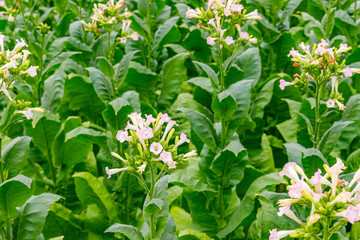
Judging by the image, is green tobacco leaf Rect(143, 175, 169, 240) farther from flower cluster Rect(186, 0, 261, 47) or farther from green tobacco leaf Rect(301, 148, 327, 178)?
flower cluster Rect(186, 0, 261, 47)

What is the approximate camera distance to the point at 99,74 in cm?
360

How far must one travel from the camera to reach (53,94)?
401cm

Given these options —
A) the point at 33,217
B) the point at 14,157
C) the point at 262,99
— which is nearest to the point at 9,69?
the point at 14,157

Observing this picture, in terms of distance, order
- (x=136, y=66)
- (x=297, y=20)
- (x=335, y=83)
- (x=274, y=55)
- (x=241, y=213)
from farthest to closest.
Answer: (x=297, y=20) < (x=274, y=55) < (x=136, y=66) < (x=241, y=213) < (x=335, y=83)

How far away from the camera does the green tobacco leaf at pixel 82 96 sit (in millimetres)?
4117

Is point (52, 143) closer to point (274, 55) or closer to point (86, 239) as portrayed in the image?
point (86, 239)

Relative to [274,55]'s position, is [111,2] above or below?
above

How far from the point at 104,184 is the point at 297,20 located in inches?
141

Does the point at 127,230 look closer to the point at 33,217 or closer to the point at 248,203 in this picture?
the point at 33,217

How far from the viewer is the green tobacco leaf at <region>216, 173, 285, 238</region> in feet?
10.1

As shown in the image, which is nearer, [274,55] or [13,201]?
[13,201]

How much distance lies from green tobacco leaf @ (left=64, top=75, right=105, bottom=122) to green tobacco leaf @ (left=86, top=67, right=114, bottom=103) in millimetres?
528

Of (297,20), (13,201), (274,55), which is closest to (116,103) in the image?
(13,201)

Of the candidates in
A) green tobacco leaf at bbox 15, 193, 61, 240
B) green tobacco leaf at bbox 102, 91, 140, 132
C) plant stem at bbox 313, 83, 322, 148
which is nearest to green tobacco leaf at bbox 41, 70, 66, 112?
green tobacco leaf at bbox 102, 91, 140, 132
